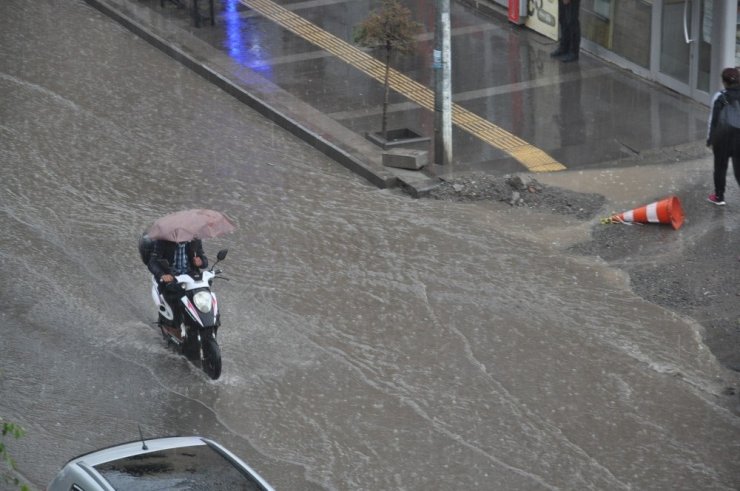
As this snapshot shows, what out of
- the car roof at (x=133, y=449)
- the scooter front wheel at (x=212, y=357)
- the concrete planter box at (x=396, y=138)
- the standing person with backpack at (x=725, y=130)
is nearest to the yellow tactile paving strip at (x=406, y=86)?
the concrete planter box at (x=396, y=138)

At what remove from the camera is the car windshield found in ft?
25.7

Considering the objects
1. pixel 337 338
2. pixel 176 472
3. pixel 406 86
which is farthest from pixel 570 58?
pixel 176 472

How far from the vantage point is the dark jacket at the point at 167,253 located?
12023 mm

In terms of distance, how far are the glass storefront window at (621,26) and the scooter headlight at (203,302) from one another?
10223 mm

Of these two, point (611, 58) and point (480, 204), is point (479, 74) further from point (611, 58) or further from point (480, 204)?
point (480, 204)

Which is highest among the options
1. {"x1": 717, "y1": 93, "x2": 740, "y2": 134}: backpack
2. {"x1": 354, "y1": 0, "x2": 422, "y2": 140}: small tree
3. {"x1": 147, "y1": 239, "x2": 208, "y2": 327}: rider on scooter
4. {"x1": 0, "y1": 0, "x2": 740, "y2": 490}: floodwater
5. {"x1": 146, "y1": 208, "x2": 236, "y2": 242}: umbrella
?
{"x1": 354, "y1": 0, "x2": 422, "y2": 140}: small tree

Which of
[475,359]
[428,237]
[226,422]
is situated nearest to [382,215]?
[428,237]

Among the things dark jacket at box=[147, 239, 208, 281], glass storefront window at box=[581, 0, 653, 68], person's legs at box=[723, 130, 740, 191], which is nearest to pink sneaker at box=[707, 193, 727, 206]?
person's legs at box=[723, 130, 740, 191]

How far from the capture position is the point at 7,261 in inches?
559

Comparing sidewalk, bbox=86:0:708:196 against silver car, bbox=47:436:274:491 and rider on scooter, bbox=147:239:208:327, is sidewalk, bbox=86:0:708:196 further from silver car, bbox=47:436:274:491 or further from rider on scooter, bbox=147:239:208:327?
silver car, bbox=47:436:274:491

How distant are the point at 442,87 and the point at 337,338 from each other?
5.02 metres

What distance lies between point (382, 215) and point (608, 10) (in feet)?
23.1

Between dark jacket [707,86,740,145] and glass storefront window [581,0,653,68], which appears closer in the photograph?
dark jacket [707,86,740,145]

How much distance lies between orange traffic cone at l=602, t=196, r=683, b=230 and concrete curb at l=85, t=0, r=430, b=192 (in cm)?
249
